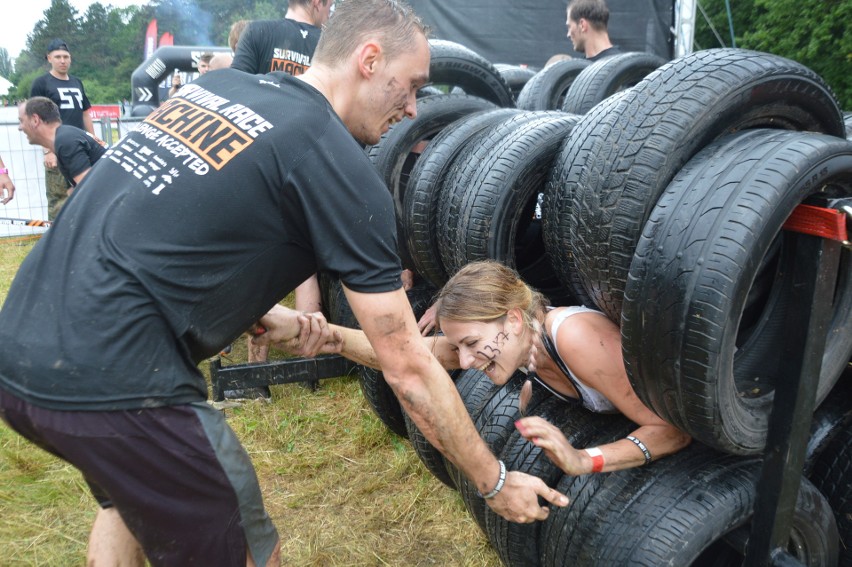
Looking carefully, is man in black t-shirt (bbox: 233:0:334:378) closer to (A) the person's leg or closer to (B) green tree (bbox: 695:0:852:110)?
(A) the person's leg

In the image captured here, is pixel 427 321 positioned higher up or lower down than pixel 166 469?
lower down

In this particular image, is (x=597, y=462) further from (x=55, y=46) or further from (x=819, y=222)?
(x=55, y=46)

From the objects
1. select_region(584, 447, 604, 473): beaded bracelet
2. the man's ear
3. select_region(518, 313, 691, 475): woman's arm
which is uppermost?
the man's ear

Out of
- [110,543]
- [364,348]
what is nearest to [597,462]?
[364,348]

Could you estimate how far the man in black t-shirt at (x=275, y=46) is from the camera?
4.31m

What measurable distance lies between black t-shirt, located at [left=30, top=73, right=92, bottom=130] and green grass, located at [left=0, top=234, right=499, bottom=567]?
223 inches

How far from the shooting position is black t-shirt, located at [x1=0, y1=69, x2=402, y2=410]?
1634 mm

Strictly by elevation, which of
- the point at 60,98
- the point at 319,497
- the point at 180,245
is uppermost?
A: the point at 180,245

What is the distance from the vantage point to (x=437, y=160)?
127 inches

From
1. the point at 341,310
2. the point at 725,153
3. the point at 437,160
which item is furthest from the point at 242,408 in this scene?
the point at 725,153

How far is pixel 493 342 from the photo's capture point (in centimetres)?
222

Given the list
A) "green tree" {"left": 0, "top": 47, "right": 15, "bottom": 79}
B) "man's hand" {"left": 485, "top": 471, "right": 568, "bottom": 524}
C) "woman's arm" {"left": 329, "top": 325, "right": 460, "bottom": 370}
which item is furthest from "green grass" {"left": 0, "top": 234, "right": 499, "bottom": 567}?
"green tree" {"left": 0, "top": 47, "right": 15, "bottom": 79}

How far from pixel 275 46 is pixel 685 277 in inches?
134

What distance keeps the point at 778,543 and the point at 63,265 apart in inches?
82.1
